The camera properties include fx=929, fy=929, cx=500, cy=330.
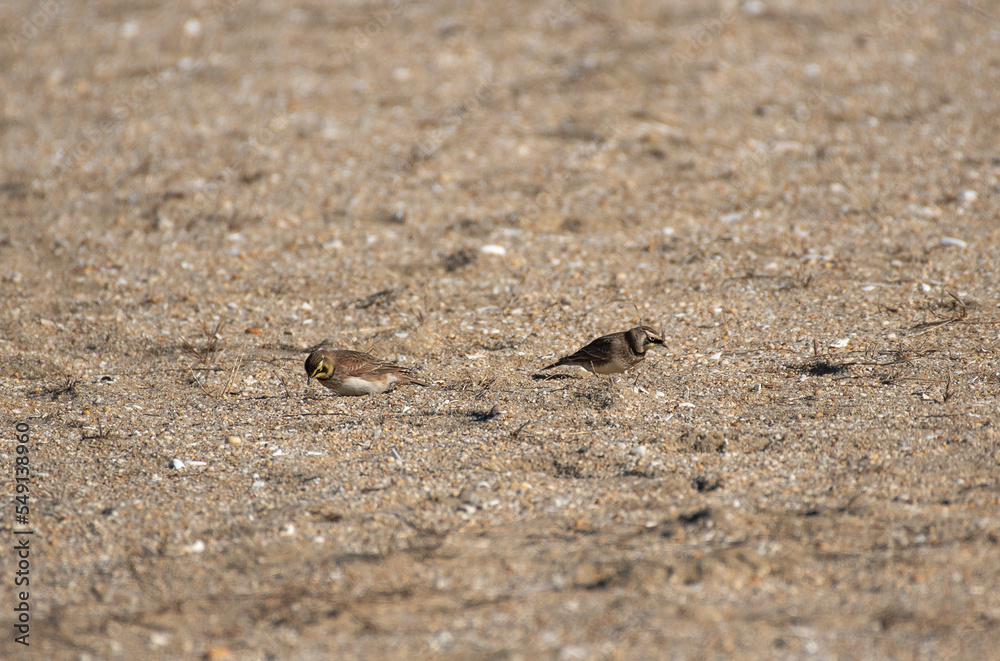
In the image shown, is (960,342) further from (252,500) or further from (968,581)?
(252,500)

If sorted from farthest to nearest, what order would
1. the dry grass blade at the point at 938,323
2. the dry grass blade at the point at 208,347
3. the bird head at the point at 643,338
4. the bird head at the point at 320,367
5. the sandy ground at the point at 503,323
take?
the dry grass blade at the point at 208,347, the dry grass blade at the point at 938,323, the bird head at the point at 643,338, the bird head at the point at 320,367, the sandy ground at the point at 503,323

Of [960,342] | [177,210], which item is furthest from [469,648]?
[177,210]

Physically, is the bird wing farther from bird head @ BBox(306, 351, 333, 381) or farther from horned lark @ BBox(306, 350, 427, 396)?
bird head @ BBox(306, 351, 333, 381)

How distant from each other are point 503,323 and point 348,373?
5.46ft

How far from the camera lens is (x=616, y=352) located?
6168 mm

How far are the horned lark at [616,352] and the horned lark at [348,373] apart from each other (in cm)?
119

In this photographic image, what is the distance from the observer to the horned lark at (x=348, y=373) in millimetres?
6121

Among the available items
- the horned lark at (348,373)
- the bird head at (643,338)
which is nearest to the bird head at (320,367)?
the horned lark at (348,373)

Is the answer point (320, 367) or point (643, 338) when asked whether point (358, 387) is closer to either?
point (320, 367)

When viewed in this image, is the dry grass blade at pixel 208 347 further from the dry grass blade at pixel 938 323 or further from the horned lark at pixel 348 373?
the dry grass blade at pixel 938 323

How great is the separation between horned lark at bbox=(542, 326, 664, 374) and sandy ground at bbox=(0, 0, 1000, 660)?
0.18 meters

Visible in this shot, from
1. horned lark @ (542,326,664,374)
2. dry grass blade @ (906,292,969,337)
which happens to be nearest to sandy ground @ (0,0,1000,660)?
dry grass blade @ (906,292,969,337)

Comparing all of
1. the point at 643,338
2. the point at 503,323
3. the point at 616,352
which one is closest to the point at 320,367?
A: the point at 503,323

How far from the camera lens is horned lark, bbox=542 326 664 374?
617cm
